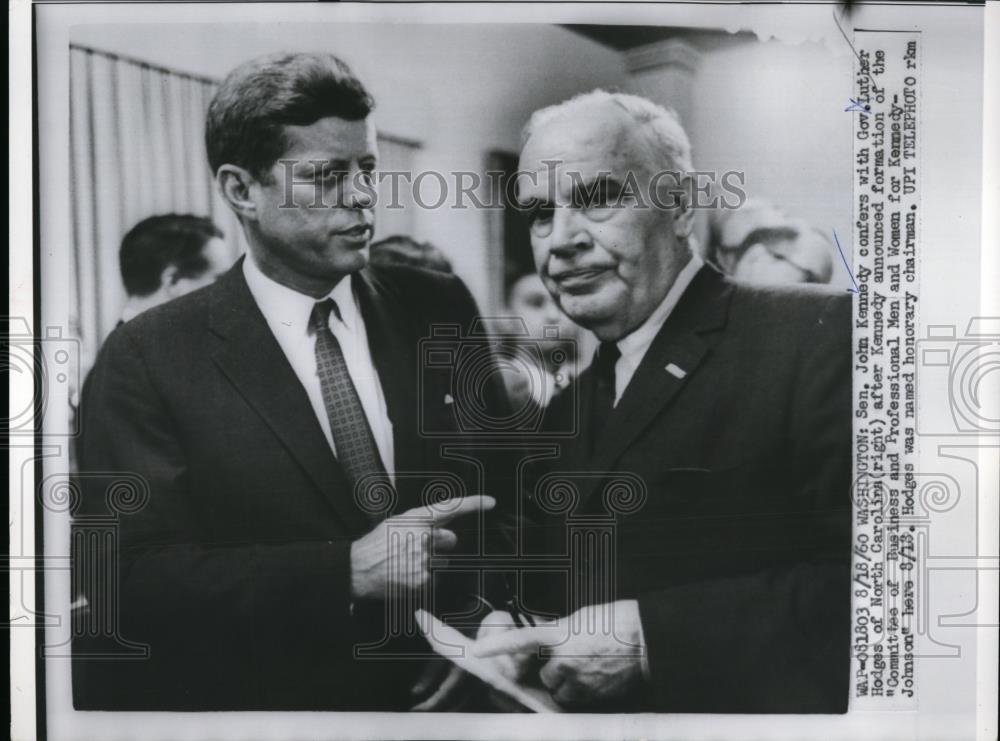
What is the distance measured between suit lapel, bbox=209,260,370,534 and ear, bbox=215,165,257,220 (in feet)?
0.91

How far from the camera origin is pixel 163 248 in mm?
2363

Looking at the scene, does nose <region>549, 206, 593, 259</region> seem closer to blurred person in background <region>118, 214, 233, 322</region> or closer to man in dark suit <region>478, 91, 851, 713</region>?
man in dark suit <region>478, 91, 851, 713</region>

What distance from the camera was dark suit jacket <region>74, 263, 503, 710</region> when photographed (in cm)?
234

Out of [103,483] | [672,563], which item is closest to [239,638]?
[103,483]

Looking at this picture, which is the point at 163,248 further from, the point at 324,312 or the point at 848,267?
the point at 848,267

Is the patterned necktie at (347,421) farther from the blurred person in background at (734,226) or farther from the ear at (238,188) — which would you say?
the blurred person in background at (734,226)

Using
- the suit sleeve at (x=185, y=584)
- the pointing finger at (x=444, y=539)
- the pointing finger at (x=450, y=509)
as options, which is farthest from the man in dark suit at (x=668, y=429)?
the suit sleeve at (x=185, y=584)

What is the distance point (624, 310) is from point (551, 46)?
2.48ft

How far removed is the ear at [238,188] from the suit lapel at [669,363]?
1.06 m

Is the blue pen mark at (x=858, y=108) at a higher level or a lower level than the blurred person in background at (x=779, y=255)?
higher

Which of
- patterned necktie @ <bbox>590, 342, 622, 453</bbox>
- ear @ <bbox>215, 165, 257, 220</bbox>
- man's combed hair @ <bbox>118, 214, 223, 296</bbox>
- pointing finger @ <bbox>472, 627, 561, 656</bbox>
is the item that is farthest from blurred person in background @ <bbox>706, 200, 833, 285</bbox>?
man's combed hair @ <bbox>118, 214, 223, 296</bbox>

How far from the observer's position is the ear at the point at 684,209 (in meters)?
2.34

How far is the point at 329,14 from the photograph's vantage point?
2.35 meters

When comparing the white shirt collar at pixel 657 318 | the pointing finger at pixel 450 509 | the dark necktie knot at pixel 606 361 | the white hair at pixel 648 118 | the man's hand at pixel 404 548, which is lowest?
the man's hand at pixel 404 548
